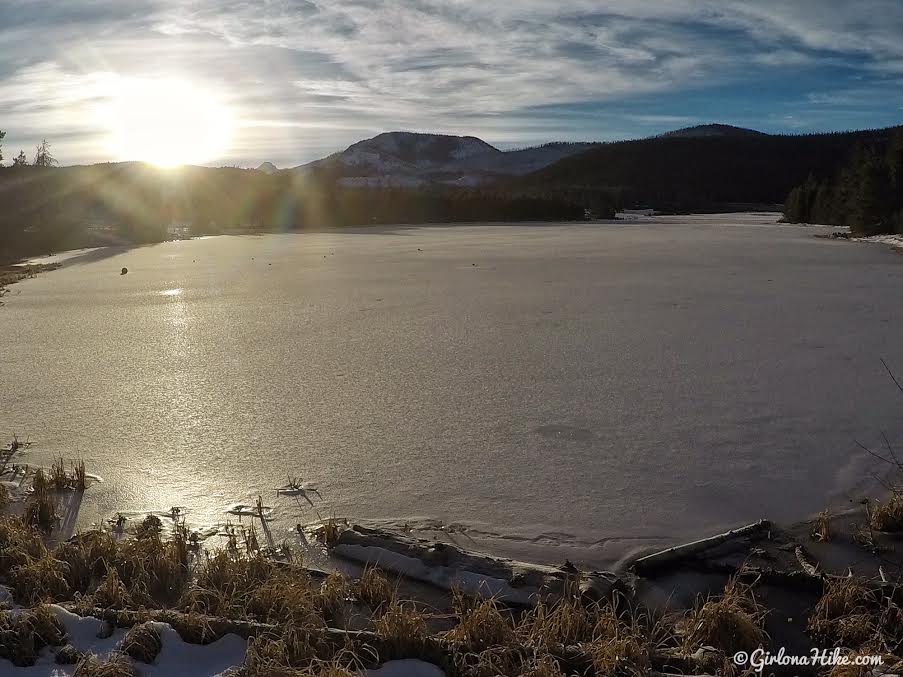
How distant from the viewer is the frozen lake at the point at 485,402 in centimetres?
430

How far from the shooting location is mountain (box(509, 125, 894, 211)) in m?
101

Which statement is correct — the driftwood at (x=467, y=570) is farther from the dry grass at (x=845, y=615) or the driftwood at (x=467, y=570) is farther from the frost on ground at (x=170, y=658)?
the dry grass at (x=845, y=615)

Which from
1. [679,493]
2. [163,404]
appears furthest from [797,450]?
[163,404]

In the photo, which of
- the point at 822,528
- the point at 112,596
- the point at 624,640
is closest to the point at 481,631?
the point at 624,640

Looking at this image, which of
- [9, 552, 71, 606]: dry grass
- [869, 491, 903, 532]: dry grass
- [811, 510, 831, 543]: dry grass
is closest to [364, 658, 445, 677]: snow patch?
[9, 552, 71, 606]: dry grass

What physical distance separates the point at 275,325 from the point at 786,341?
6477 mm

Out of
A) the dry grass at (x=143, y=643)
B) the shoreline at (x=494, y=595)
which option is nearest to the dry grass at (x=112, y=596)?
the shoreline at (x=494, y=595)

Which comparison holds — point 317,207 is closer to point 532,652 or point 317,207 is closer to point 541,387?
point 541,387

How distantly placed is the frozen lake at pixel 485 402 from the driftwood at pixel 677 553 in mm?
185

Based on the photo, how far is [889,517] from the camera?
3840 millimetres

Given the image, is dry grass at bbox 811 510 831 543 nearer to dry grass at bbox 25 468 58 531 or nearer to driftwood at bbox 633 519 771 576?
driftwood at bbox 633 519 771 576

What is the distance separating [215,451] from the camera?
16.9ft

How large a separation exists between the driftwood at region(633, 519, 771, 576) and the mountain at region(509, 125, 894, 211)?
87152 mm

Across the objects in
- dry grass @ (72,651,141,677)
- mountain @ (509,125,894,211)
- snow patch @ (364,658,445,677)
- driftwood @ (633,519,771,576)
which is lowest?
snow patch @ (364,658,445,677)
